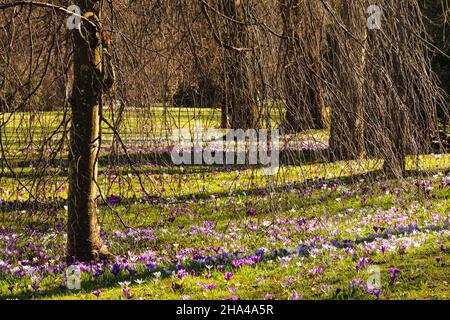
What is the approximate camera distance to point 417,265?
211 inches

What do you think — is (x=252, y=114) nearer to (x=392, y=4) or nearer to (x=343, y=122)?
(x=343, y=122)

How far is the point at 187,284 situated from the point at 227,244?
1.62 metres

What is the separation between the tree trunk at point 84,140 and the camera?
213 inches

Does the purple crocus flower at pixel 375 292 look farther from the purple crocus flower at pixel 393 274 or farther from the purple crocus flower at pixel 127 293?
the purple crocus flower at pixel 127 293

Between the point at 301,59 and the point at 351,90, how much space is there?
1.70ft

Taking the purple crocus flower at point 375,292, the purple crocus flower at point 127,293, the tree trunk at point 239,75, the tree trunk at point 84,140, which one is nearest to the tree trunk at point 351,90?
the tree trunk at point 239,75

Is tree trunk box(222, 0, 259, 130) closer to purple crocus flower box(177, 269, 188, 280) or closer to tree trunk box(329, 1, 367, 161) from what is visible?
tree trunk box(329, 1, 367, 161)

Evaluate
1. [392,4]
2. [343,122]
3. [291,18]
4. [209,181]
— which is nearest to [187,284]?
[343,122]

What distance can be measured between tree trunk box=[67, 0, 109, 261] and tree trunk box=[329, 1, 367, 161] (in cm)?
222

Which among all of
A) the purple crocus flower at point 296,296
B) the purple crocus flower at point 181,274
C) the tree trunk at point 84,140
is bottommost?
the purple crocus flower at point 296,296

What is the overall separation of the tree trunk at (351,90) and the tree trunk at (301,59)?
0.17 meters
